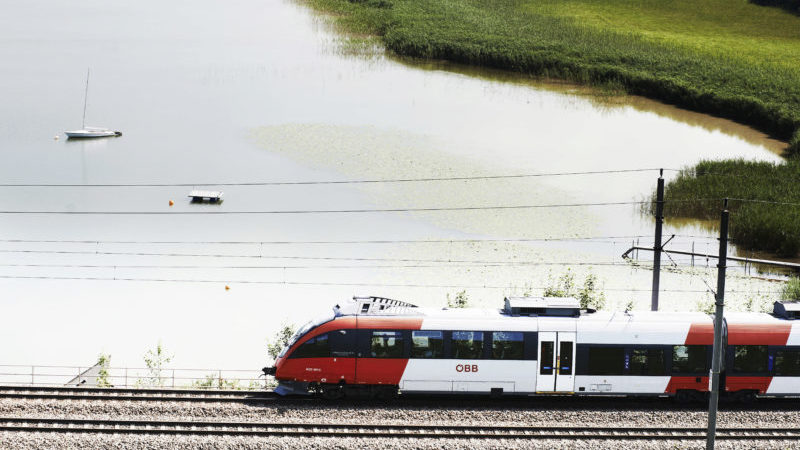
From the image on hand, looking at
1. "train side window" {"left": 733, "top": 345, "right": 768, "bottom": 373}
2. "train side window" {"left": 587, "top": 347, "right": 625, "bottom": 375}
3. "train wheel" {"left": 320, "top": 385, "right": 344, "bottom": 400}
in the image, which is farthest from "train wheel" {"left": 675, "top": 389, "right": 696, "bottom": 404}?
"train wheel" {"left": 320, "top": 385, "right": 344, "bottom": 400}

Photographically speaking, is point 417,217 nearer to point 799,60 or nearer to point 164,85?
point 164,85

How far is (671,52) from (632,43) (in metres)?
5.21

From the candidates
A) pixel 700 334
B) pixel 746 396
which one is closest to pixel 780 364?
pixel 746 396

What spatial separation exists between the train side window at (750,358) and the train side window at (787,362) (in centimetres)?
39

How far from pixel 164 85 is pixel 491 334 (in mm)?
64875

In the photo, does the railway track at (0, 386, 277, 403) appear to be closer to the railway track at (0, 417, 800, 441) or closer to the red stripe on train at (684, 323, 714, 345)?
the railway track at (0, 417, 800, 441)

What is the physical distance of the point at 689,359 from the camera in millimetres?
33531

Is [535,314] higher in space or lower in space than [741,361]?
higher

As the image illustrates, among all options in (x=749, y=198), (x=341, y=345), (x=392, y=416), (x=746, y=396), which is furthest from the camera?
(x=749, y=198)

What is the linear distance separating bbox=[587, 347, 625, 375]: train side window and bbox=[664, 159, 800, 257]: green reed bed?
22708 millimetres

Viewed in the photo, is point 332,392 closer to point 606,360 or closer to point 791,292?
point 606,360

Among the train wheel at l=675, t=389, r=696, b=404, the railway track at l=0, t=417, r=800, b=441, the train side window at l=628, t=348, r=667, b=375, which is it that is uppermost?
the train side window at l=628, t=348, r=667, b=375

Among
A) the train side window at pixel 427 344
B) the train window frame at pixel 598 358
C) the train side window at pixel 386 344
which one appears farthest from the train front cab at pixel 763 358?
the train side window at pixel 386 344

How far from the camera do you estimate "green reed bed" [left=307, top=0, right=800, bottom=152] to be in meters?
90.3
